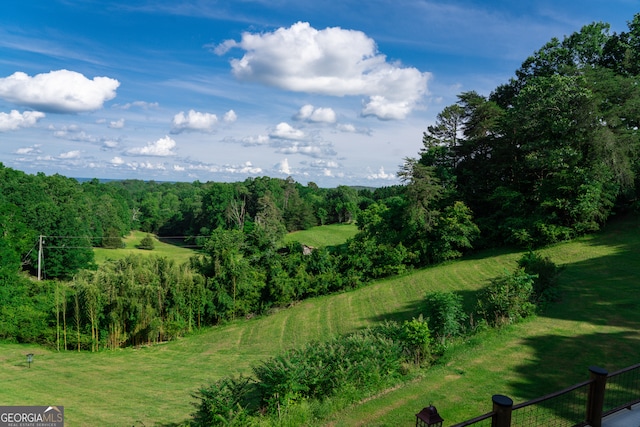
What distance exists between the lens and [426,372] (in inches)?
314

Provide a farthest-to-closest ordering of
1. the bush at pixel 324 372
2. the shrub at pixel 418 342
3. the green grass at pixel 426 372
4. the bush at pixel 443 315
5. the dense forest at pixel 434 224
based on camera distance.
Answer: the dense forest at pixel 434 224, the bush at pixel 443 315, the shrub at pixel 418 342, the bush at pixel 324 372, the green grass at pixel 426 372

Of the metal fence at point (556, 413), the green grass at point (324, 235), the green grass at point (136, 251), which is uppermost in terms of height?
the metal fence at point (556, 413)

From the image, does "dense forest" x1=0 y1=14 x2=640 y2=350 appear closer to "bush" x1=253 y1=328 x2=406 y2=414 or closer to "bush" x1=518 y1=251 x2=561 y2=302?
"bush" x1=518 y1=251 x2=561 y2=302

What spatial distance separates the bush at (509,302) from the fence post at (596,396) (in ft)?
17.9

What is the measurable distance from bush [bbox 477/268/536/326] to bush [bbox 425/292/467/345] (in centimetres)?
105

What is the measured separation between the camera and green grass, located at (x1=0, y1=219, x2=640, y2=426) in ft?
23.1

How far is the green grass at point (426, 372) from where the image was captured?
7.04m

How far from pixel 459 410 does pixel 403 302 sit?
12775 millimetres

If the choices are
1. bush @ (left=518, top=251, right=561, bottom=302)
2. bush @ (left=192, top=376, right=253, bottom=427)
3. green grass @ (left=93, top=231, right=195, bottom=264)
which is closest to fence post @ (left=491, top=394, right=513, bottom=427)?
bush @ (left=192, top=376, right=253, bottom=427)

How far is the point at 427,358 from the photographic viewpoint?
8836mm

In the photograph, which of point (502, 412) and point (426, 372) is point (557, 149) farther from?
point (502, 412)

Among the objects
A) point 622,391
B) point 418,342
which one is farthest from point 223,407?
point 622,391

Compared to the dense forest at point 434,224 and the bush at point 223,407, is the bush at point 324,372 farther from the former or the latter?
the dense forest at point 434,224

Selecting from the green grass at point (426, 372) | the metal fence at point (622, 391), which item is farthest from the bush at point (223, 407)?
the metal fence at point (622, 391)
